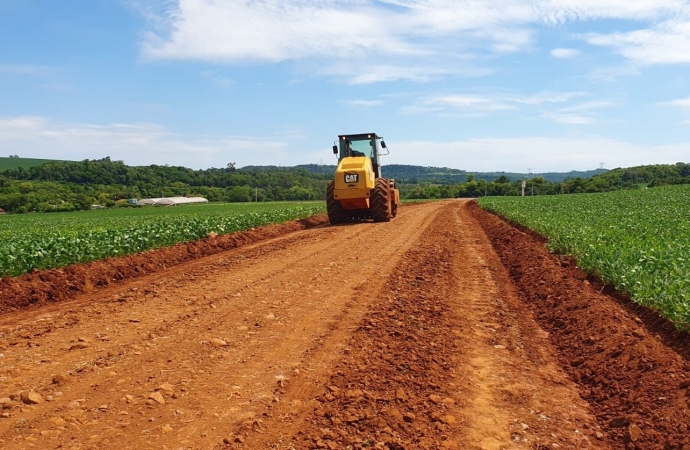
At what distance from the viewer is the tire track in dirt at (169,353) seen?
3945 millimetres

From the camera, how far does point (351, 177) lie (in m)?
19.8

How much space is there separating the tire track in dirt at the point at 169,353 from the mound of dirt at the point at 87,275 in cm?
63

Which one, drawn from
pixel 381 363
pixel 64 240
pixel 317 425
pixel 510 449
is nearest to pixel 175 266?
pixel 64 240

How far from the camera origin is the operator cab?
71.6ft

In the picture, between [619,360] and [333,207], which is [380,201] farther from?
[619,360]

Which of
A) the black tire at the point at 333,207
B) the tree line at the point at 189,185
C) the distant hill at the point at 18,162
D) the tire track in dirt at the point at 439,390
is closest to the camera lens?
the tire track in dirt at the point at 439,390

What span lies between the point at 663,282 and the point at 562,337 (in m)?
1.51

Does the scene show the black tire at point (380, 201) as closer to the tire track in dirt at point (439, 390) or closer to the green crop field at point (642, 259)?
the green crop field at point (642, 259)

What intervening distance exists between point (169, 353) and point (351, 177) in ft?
48.3

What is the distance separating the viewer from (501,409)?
439 cm

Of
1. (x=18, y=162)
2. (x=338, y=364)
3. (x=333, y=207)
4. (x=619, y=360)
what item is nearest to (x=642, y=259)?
(x=619, y=360)

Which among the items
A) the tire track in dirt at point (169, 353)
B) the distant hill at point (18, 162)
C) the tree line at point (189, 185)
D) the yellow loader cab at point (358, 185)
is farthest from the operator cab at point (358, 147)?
the distant hill at point (18, 162)

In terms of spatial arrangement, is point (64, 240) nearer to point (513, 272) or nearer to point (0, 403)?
point (0, 403)

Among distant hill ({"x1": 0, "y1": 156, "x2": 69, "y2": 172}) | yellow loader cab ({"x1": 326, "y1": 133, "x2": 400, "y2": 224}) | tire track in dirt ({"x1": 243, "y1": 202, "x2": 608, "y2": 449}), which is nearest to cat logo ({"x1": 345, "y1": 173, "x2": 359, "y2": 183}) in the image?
yellow loader cab ({"x1": 326, "y1": 133, "x2": 400, "y2": 224})
